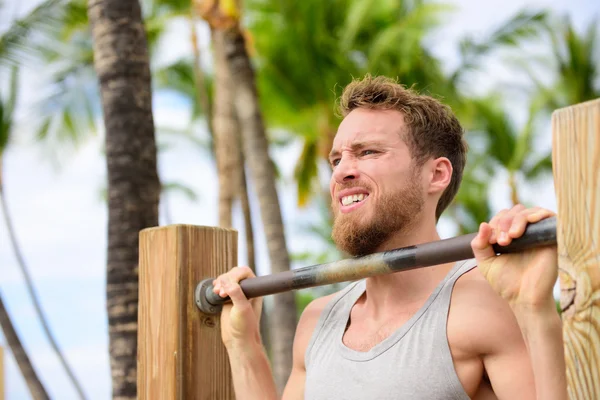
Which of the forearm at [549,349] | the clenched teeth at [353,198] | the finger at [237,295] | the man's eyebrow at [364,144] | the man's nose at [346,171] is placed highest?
the man's eyebrow at [364,144]

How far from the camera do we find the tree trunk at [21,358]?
27.0 ft

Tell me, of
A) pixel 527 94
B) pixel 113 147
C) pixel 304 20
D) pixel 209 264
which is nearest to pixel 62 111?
pixel 304 20

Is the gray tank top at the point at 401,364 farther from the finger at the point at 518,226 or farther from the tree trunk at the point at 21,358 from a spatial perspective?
the tree trunk at the point at 21,358

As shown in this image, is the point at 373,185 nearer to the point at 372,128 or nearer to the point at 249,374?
the point at 372,128

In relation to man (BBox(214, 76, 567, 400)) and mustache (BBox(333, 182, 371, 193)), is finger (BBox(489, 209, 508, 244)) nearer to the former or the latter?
man (BBox(214, 76, 567, 400))

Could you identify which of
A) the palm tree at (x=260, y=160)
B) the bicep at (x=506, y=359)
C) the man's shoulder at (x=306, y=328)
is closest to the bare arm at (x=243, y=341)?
the man's shoulder at (x=306, y=328)

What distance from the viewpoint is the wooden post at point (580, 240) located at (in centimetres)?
136

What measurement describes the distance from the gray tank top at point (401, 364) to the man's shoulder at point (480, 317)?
35mm

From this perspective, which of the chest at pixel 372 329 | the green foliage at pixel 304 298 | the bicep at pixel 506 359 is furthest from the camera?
the green foliage at pixel 304 298

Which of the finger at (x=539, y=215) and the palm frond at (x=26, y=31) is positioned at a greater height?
the palm frond at (x=26, y=31)

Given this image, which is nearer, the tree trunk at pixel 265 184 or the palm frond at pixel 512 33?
the tree trunk at pixel 265 184

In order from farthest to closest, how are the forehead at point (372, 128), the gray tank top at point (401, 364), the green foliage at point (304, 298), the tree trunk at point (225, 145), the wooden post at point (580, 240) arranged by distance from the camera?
the green foliage at point (304, 298) → the tree trunk at point (225, 145) → the forehead at point (372, 128) → the gray tank top at point (401, 364) → the wooden post at point (580, 240)

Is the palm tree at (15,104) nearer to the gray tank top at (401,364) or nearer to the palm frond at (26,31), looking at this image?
the palm frond at (26,31)

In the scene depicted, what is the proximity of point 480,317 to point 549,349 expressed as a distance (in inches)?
13.8
